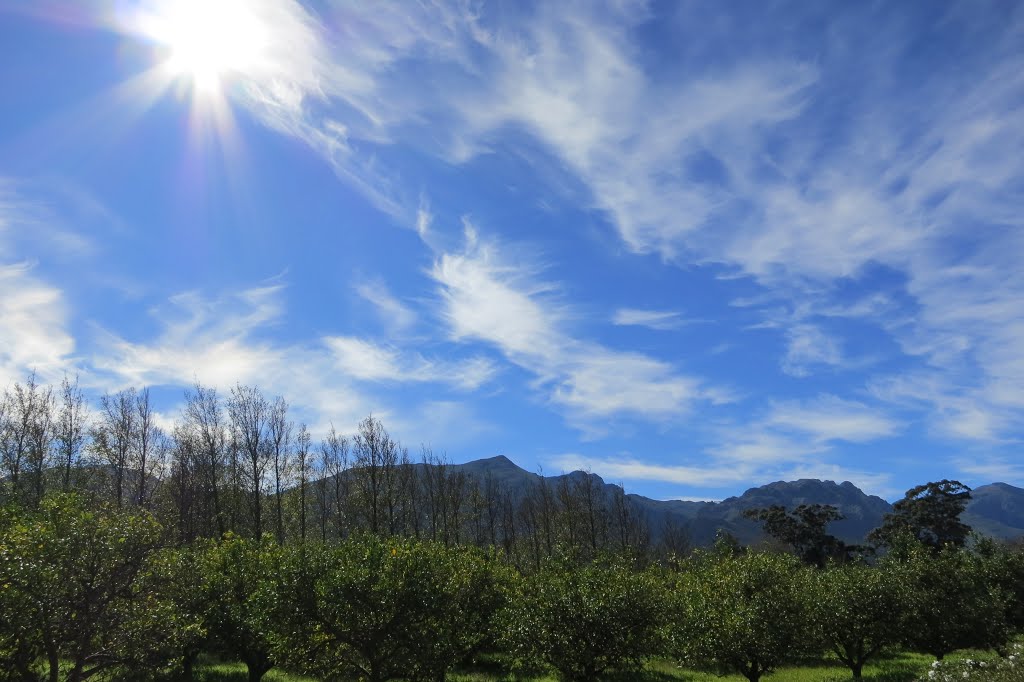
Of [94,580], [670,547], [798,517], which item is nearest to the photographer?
[94,580]

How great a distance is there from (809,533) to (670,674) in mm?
60569

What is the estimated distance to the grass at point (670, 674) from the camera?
32781mm

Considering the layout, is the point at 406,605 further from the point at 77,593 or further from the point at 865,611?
the point at 865,611

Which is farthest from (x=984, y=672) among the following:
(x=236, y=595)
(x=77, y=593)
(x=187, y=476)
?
(x=187, y=476)

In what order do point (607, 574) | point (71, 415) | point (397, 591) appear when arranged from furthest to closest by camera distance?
1. point (71, 415)
2. point (607, 574)
3. point (397, 591)

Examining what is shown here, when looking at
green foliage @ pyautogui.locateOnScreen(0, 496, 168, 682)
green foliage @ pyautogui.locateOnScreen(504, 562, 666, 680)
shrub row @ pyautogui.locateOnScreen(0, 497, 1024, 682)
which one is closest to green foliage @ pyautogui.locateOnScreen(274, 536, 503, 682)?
shrub row @ pyautogui.locateOnScreen(0, 497, 1024, 682)

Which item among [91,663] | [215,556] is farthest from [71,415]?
[91,663]

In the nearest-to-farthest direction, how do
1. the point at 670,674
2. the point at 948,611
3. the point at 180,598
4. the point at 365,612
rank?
the point at 365,612 → the point at 180,598 → the point at 948,611 → the point at 670,674

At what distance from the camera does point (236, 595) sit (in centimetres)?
2922

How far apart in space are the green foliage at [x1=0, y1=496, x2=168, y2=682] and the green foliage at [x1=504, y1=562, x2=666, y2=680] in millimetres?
13727

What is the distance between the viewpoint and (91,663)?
18.6 metres

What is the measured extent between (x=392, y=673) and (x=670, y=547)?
104 metres

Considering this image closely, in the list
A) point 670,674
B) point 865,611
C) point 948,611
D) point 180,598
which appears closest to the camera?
point 180,598

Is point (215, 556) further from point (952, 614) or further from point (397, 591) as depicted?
point (952, 614)
